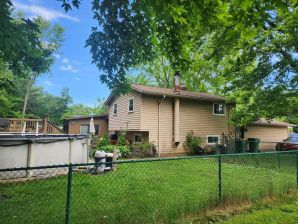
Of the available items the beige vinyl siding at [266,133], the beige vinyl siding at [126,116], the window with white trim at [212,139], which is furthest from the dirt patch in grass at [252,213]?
the beige vinyl siding at [266,133]

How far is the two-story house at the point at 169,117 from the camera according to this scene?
2038 centimetres

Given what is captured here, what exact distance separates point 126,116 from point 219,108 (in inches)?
310

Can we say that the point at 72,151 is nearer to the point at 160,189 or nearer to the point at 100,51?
the point at 160,189

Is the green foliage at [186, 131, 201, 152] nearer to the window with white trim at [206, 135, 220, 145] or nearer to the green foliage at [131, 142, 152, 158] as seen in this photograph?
the window with white trim at [206, 135, 220, 145]

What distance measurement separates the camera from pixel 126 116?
22.2 m

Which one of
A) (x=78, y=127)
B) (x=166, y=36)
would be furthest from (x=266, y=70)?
(x=78, y=127)

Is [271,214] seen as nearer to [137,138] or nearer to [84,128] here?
[137,138]

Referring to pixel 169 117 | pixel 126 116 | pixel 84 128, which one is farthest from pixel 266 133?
pixel 84 128

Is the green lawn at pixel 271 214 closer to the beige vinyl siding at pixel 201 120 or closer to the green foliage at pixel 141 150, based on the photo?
the green foliage at pixel 141 150

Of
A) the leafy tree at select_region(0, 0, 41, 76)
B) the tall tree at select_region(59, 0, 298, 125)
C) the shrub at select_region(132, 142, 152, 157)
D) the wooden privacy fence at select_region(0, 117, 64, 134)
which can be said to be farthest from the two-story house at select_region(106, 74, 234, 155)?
the leafy tree at select_region(0, 0, 41, 76)

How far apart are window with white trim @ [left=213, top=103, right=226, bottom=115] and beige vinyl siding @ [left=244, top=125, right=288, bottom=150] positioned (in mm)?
3943

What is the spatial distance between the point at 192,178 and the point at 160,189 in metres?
1.85

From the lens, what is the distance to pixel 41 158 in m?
10.0

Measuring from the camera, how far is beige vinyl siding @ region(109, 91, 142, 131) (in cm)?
2038
